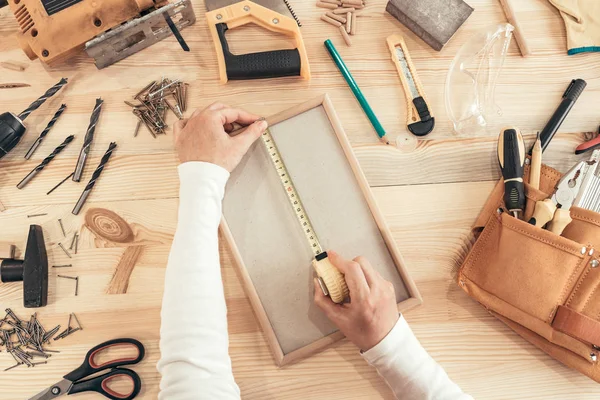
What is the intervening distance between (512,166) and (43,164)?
108 centimetres

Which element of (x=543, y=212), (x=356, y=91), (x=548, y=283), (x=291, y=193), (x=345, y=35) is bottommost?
(x=548, y=283)

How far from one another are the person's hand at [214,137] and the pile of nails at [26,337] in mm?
462

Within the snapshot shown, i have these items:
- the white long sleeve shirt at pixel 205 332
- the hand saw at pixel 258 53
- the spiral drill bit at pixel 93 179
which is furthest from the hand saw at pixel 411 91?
the spiral drill bit at pixel 93 179

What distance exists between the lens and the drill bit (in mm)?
1006

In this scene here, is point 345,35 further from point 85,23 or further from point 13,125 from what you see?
point 13,125

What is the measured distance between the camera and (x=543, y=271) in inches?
35.1

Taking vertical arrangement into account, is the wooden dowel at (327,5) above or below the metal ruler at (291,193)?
above

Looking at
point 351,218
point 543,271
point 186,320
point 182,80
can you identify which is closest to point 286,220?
point 351,218

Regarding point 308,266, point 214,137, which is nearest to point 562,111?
point 308,266

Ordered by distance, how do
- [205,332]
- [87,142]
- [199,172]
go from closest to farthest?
[205,332] → [199,172] → [87,142]

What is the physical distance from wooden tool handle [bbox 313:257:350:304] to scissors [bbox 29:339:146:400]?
429 millimetres

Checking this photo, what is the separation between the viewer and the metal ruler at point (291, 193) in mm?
969

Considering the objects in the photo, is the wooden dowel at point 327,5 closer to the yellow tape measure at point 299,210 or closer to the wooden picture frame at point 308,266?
the wooden picture frame at point 308,266

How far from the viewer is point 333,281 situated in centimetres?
88
